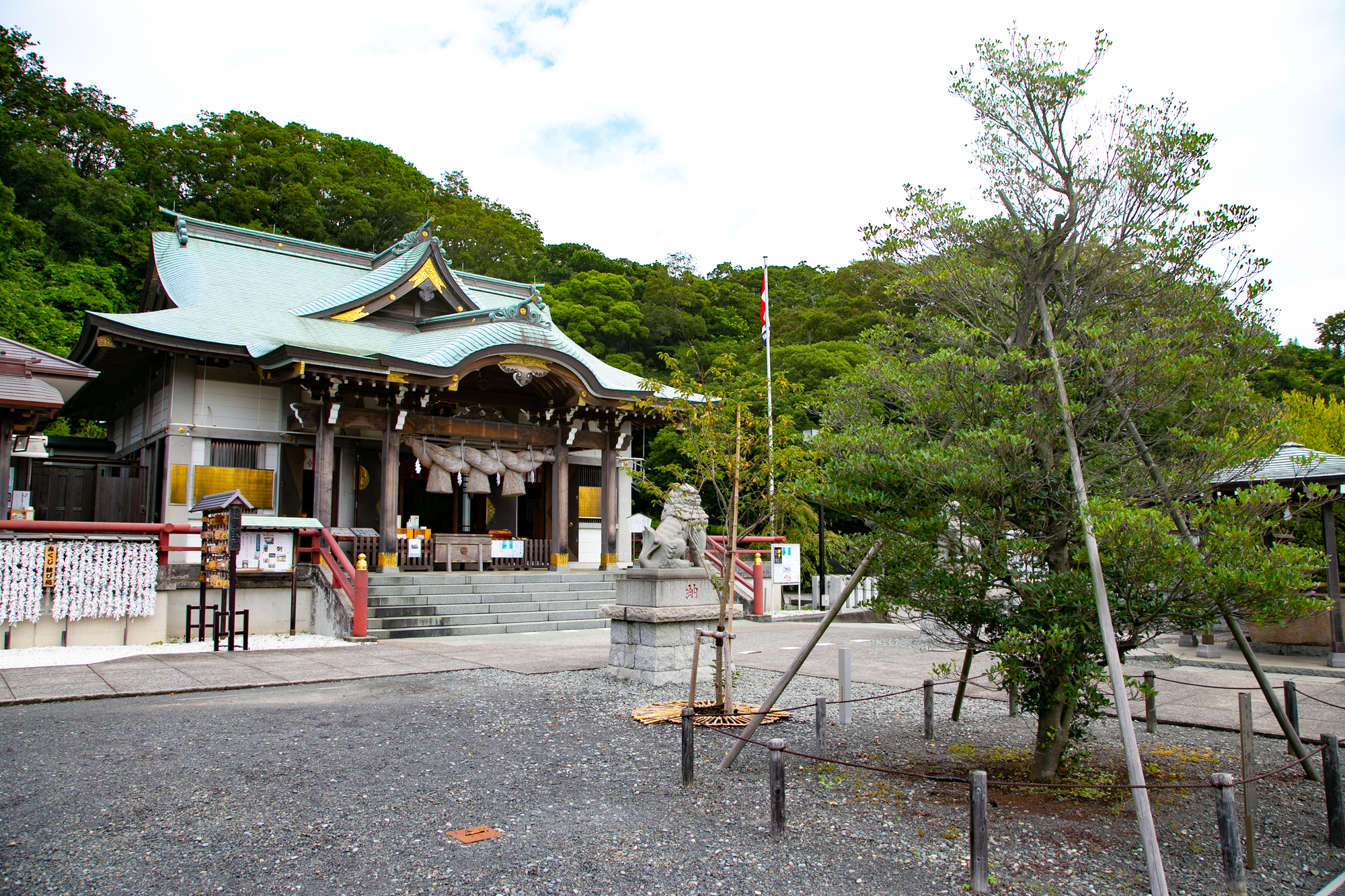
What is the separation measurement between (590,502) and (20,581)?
12917mm

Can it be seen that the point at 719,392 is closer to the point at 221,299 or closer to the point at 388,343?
the point at 388,343

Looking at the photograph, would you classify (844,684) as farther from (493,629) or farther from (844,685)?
(493,629)

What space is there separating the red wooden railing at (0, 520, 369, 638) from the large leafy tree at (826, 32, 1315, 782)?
994 centimetres

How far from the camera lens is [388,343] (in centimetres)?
1919

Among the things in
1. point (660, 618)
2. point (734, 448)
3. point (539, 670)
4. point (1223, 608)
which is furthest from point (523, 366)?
point (1223, 608)

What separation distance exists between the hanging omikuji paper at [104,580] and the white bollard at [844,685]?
34.5 ft

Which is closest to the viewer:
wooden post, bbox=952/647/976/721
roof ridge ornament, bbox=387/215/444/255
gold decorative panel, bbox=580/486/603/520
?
wooden post, bbox=952/647/976/721

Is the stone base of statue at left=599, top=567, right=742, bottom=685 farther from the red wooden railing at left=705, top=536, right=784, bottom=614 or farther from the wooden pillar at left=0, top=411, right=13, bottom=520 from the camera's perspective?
the wooden pillar at left=0, top=411, right=13, bottom=520

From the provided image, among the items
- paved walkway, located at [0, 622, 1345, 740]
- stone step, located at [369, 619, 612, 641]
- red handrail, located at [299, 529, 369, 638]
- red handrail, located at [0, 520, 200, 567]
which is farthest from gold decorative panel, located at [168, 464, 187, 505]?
paved walkway, located at [0, 622, 1345, 740]

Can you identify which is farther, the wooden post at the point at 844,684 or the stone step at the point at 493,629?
the stone step at the point at 493,629

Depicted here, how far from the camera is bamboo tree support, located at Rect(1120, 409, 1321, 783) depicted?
4.91m

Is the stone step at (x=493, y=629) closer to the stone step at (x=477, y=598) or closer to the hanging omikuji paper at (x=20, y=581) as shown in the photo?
the stone step at (x=477, y=598)

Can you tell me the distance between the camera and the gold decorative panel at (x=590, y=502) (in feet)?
72.7

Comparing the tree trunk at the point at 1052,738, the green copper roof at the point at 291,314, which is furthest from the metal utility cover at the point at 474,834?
the green copper roof at the point at 291,314
